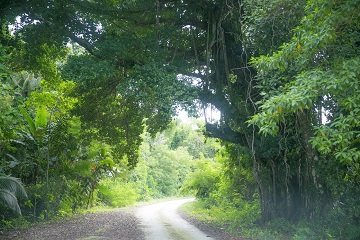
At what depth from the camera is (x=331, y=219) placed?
34.9 feet

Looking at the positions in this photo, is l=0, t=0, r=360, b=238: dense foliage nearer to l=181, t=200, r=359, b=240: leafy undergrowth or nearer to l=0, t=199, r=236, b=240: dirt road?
l=181, t=200, r=359, b=240: leafy undergrowth

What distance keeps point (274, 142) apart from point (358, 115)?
6.42m

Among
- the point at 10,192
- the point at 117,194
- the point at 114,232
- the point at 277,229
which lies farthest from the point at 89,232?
the point at 117,194

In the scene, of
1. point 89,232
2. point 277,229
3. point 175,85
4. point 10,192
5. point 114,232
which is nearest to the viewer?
point 175,85

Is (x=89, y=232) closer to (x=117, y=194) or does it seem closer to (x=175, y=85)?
(x=175, y=85)

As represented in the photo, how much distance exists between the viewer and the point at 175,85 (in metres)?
10.7

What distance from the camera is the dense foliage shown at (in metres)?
9.18

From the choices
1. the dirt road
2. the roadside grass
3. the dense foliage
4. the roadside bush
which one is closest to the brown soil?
the dirt road

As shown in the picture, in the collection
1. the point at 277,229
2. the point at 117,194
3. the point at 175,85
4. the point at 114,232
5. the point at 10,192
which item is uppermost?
the point at 175,85

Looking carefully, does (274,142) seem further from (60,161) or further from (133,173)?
(133,173)

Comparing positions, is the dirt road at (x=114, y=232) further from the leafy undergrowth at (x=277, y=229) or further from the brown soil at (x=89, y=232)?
the leafy undergrowth at (x=277, y=229)

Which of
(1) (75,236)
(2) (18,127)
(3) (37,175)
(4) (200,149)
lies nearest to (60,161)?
(3) (37,175)

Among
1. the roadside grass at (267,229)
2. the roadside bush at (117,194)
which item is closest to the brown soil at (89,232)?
the roadside grass at (267,229)

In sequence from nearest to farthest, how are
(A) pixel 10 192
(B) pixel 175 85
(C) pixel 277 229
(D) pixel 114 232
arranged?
(B) pixel 175 85
(A) pixel 10 192
(C) pixel 277 229
(D) pixel 114 232
